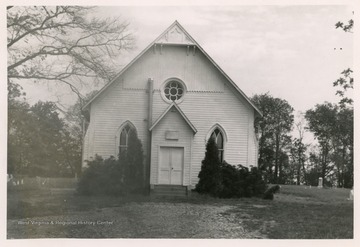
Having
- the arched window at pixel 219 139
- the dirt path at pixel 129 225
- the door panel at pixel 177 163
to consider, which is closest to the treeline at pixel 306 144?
the arched window at pixel 219 139

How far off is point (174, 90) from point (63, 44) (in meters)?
4.32

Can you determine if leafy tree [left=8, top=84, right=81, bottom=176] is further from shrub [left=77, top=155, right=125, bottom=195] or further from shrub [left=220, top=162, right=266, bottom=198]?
shrub [left=220, top=162, right=266, bottom=198]

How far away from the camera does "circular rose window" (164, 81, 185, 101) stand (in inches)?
638

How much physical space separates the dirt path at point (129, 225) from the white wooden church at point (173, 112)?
3.38 meters

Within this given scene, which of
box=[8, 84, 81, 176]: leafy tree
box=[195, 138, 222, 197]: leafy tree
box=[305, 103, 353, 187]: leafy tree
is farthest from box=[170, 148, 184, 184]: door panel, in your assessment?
box=[305, 103, 353, 187]: leafy tree

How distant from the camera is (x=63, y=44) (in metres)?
13.2

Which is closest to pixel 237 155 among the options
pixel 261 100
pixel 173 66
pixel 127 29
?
Result: pixel 261 100

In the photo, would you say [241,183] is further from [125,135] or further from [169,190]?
[125,135]

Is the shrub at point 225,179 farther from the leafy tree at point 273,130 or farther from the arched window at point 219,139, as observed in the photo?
the leafy tree at point 273,130

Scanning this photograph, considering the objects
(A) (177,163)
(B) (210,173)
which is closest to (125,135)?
(A) (177,163)

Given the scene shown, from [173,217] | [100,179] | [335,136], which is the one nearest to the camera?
[173,217]

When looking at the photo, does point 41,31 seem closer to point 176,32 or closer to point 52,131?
point 52,131

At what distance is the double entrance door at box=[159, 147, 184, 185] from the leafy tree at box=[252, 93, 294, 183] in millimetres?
2692

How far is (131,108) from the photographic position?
15766 mm
